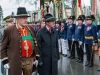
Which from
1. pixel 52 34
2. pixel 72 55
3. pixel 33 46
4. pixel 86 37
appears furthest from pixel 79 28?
pixel 33 46

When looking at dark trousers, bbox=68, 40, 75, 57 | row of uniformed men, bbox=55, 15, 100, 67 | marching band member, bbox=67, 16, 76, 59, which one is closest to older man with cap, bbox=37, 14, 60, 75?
row of uniformed men, bbox=55, 15, 100, 67

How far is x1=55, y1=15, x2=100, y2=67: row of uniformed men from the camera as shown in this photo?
28.8 ft

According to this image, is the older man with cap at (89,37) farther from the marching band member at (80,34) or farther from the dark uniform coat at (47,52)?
the dark uniform coat at (47,52)

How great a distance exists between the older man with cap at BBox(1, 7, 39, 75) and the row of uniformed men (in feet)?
12.4

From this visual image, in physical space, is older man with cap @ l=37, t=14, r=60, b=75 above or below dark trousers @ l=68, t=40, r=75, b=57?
above

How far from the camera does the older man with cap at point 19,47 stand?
4.56 m

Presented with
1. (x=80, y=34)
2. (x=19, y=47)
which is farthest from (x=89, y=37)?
(x=19, y=47)

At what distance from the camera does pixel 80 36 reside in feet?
32.4

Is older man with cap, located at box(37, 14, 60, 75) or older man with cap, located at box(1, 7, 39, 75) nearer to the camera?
older man with cap, located at box(1, 7, 39, 75)

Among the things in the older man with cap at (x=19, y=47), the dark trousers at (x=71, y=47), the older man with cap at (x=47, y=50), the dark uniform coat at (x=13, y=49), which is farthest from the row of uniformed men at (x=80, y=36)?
the dark uniform coat at (x=13, y=49)

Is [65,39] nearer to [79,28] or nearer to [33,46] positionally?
[79,28]

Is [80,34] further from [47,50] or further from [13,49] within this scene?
[13,49]

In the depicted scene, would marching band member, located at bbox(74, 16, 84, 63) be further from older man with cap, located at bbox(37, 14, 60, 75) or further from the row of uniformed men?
older man with cap, located at bbox(37, 14, 60, 75)

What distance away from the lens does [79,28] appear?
32.1 ft
